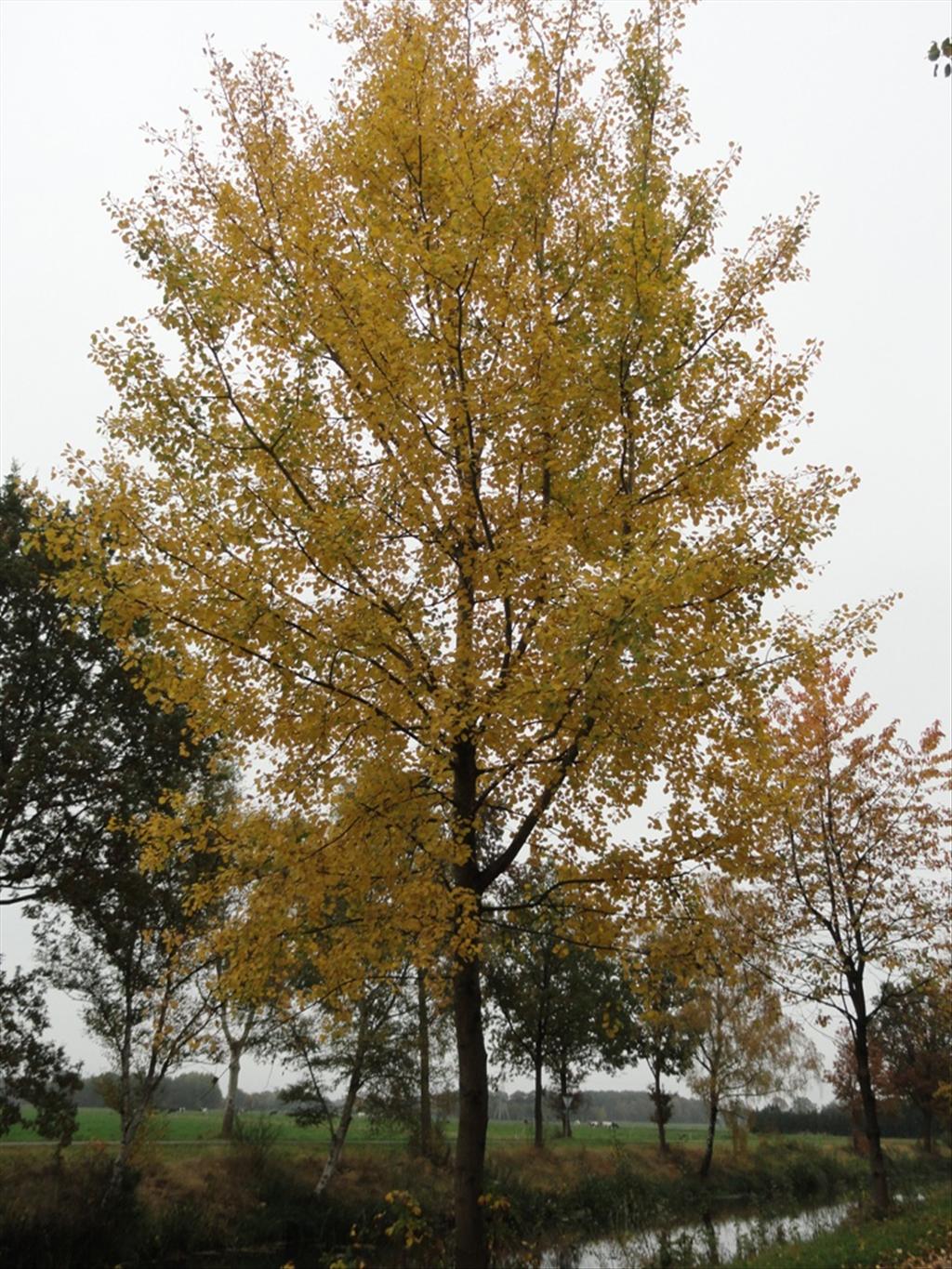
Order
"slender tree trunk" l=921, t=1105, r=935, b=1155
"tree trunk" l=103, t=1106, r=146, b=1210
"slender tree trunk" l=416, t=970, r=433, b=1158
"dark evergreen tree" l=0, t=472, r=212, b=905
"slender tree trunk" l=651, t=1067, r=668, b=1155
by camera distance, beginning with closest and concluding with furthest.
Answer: "dark evergreen tree" l=0, t=472, r=212, b=905 → "tree trunk" l=103, t=1106, r=146, b=1210 → "slender tree trunk" l=416, t=970, r=433, b=1158 → "slender tree trunk" l=651, t=1067, r=668, b=1155 → "slender tree trunk" l=921, t=1105, r=935, b=1155

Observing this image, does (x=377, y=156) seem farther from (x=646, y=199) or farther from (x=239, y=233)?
(x=646, y=199)

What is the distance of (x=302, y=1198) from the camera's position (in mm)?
19109

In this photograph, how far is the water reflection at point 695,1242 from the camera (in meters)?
14.8

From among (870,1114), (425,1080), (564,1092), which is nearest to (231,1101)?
(425,1080)

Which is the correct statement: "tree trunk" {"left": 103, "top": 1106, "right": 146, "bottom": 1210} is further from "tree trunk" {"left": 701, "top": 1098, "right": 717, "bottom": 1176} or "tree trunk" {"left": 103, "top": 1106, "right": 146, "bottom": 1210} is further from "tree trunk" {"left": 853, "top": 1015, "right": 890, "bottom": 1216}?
"tree trunk" {"left": 701, "top": 1098, "right": 717, "bottom": 1176}

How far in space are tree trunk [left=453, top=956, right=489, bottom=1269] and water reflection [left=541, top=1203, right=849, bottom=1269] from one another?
31.2ft

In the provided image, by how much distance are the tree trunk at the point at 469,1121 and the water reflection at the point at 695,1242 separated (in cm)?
952

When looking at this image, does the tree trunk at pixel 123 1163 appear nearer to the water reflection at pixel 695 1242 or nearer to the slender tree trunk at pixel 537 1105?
the water reflection at pixel 695 1242

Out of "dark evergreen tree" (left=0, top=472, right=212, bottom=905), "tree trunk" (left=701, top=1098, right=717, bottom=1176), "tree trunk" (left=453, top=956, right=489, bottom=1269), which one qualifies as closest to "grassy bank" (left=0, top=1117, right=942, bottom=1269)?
"tree trunk" (left=701, top=1098, right=717, bottom=1176)

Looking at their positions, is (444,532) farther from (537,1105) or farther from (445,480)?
(537,1105)

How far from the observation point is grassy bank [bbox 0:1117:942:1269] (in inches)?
565

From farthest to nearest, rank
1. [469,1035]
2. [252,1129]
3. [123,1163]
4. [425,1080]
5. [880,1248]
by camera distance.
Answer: [425,1080]
[252,1129]
[123,1163]
[880,1248]
[469,1035]

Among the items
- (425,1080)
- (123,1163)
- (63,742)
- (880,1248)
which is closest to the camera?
(880,1248)

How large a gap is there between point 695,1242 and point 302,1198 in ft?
26.9
